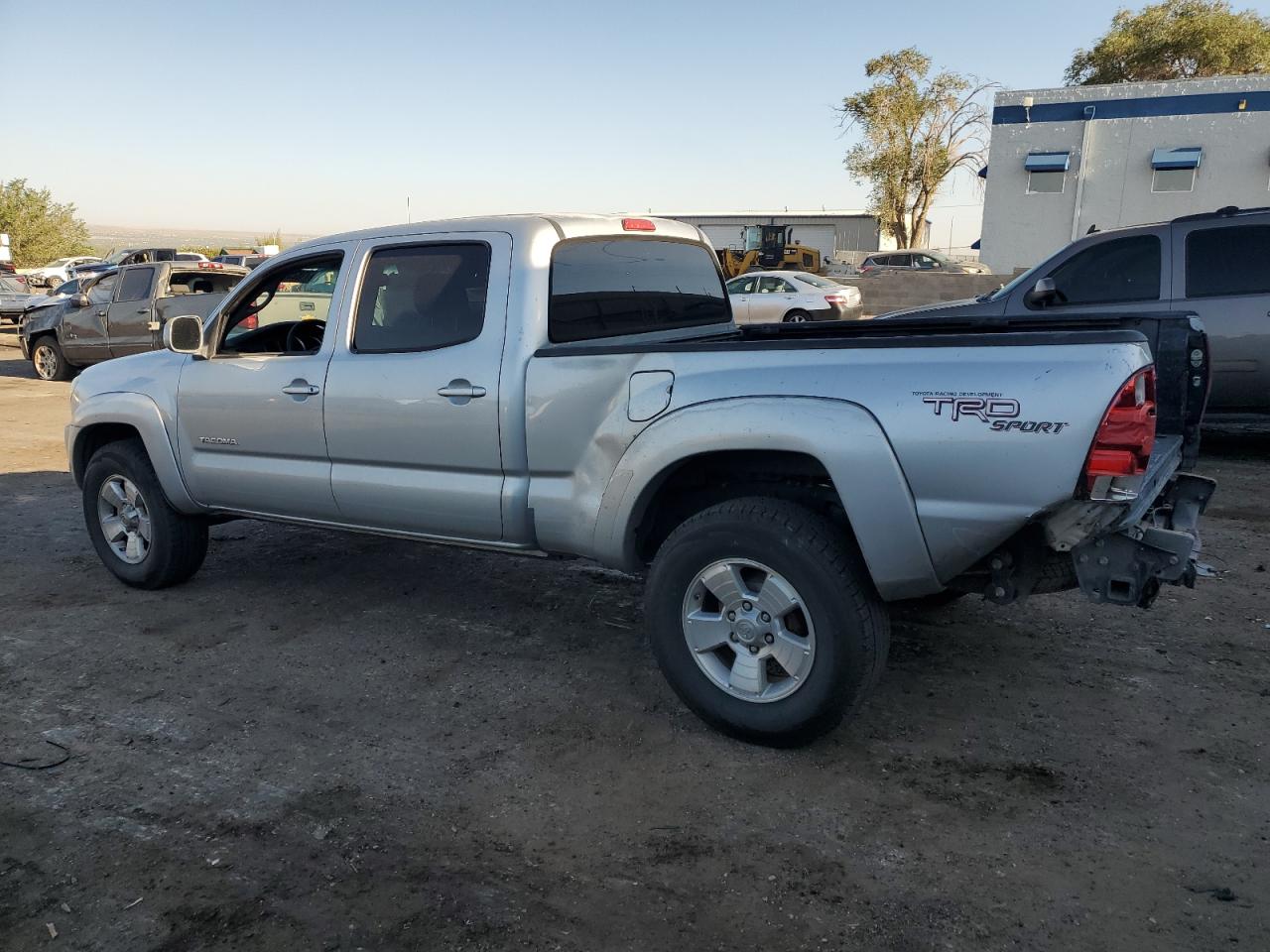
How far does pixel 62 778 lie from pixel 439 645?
62.9 inches

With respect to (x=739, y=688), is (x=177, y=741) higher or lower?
lower

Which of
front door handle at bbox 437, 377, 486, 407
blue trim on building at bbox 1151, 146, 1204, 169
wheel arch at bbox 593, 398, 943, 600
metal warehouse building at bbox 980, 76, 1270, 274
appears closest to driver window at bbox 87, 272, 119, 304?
front door handle at bbox 437, 377, 486, 407

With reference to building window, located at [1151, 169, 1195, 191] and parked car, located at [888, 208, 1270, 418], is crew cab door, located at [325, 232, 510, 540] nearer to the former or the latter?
parked car, located at [888, 208, 1270, 418]

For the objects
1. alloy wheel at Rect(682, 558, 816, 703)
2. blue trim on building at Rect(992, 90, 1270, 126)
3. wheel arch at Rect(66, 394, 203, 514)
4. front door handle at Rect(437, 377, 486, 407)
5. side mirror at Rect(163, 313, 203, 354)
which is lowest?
alloy wheel at Rect(682, 558, 816, 703)

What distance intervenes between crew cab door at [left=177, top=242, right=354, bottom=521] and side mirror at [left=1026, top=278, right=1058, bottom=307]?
16.0 ft

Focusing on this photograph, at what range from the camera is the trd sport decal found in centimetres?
280

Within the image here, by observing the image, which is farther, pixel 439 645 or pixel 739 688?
pixel 439 645

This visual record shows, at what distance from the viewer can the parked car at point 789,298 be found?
65.3 feet

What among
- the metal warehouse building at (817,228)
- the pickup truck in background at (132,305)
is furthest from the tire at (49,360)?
the metal warehouse building at (817,228)

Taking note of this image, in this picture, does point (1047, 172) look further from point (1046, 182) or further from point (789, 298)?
point (789, 298)

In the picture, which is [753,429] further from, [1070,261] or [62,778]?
[1070,261]

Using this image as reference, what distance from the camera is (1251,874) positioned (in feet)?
8.79

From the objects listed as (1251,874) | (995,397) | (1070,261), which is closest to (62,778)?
(995,397)

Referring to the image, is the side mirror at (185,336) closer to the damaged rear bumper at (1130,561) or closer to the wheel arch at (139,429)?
the wheel arch at (139,429)
